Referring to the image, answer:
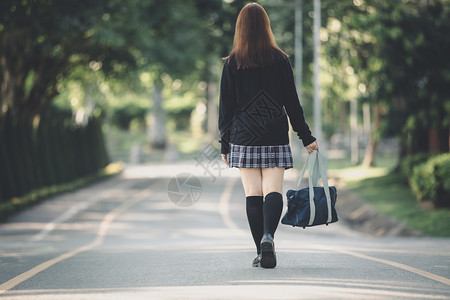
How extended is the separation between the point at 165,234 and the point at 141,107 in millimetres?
56313

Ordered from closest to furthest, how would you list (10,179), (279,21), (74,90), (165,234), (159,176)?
(165,234)
(10,179)
(279,21)
(159,176)
(74,90)

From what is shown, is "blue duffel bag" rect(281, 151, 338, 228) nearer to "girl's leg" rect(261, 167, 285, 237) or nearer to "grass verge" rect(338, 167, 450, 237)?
"girl's leg" rect(261, 167, 285, 237)

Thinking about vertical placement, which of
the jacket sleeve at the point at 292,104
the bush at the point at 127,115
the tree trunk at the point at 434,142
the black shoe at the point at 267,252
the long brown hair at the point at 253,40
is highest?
the bush at the point at 127,115

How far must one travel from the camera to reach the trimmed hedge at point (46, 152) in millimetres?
A: 20891

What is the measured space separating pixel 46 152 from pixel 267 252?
2103 cm

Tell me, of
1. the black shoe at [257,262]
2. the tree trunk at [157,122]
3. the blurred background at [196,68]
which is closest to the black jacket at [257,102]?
the black shoe at [257,262]

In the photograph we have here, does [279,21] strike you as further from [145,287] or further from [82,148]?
[145,287]

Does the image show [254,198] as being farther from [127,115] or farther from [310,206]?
[127,115]

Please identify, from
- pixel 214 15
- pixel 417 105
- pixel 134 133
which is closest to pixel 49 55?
pixel 214 15

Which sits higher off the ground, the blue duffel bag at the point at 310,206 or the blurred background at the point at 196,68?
the blurred background at the point at 196,68

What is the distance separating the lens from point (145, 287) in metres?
5.54

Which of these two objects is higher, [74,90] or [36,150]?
[74,90]

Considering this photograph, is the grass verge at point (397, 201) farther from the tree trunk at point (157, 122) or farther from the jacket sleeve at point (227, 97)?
the tree trunk at point (157, 122)

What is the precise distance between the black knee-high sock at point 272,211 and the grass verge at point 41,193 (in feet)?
41.6
